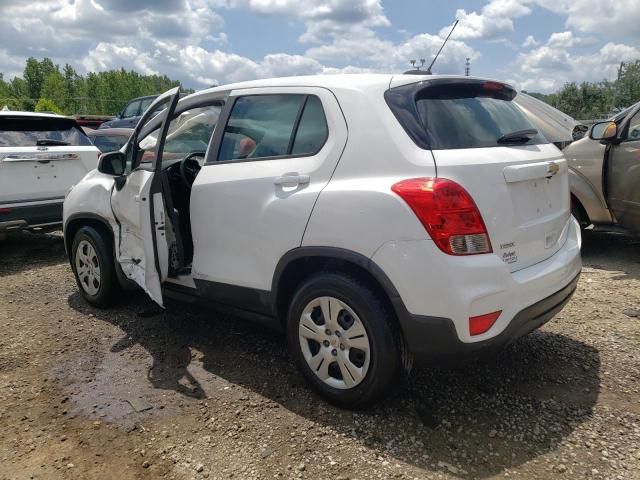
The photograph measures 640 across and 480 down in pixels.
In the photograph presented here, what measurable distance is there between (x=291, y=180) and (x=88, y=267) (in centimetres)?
268

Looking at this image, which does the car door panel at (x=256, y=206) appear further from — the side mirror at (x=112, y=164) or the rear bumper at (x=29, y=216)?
the rear bumper at (x=29, y=216)

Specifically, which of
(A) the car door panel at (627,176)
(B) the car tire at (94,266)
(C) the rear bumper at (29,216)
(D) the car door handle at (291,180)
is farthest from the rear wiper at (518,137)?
(C) the rear bumper at (29,216)

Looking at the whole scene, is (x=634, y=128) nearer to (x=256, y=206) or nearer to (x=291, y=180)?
(x=291, y=180)

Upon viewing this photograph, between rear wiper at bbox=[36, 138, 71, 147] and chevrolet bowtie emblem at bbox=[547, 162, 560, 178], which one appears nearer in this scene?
chevrolet bowtie emblem at bbox=[547, 162, 560, 178]

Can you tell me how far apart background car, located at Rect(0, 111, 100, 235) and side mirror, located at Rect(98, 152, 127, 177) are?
2756 mm

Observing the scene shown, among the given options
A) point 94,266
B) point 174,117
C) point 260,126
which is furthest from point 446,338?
point 94,266

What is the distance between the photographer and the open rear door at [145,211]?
3637mm

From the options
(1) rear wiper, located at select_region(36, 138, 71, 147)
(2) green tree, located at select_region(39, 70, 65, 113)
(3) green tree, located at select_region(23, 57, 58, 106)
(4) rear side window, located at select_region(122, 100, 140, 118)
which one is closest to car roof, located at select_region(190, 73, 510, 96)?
(1) rear wiper, located at select_region(36, 138, 71, 147)

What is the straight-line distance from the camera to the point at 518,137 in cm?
290

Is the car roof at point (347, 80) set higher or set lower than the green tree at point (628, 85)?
lower

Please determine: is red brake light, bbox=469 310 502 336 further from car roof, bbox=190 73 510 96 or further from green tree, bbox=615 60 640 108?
green tree, bbox=615 60 640 108

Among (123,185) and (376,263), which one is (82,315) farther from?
(376,263)

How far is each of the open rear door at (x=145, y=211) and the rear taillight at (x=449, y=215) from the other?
1.91 m

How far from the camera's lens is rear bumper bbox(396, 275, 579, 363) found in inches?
99.3
